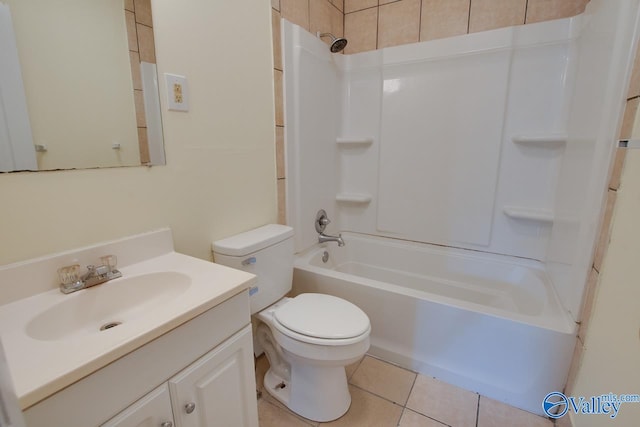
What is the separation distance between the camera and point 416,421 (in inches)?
50.0

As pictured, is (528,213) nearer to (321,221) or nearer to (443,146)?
(443,146)

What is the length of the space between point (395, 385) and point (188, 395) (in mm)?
1063

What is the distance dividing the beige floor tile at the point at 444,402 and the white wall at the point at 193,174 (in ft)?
3.70

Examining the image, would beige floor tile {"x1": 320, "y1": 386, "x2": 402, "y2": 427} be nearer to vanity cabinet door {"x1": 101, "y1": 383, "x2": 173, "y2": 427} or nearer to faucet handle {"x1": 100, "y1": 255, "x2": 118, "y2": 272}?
vanity cabinet door {"x1": 101, "y1": 383, "x2": 173, "y2": 427}

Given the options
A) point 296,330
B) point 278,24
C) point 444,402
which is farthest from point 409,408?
point 278,24

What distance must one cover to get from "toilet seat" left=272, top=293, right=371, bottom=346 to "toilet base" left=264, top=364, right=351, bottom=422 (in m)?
0.20

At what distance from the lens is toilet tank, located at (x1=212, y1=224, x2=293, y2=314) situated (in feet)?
4.11

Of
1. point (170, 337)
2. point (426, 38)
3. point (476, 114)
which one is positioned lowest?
point (170, 337)

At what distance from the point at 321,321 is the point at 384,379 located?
0.59 meters

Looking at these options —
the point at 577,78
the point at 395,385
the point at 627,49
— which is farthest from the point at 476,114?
the point at 395,385

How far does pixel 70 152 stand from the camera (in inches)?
34.1

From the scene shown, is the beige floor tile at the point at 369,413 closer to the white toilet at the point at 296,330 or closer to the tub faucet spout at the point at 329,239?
the white toilet at the point at 296,330

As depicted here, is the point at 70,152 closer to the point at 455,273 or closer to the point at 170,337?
the point at 170,337

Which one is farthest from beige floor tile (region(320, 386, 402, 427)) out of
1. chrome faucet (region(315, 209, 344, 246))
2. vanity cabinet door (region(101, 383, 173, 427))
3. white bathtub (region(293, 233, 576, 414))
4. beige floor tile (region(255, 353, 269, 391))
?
chrome faucet (region(315, 209, 344, 246))
